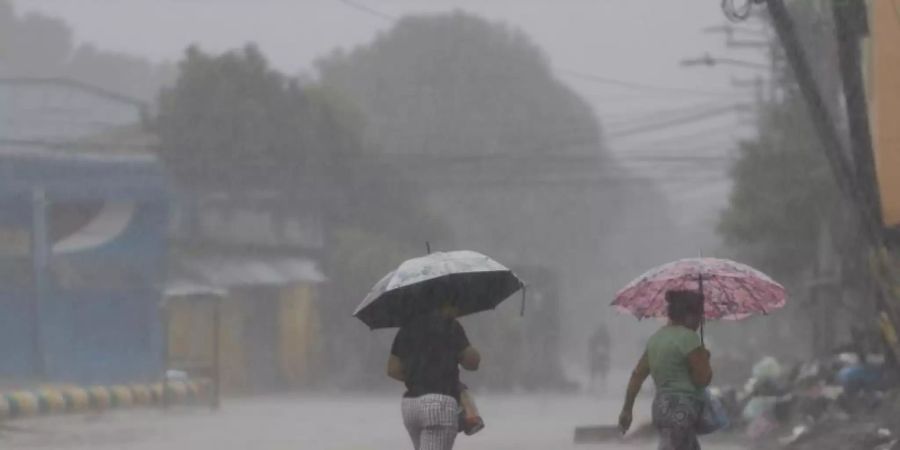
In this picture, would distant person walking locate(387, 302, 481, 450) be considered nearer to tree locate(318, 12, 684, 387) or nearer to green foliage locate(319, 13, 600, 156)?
tree locate(318, 12, 684, 387)

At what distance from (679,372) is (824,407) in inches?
428

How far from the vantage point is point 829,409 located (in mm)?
18859

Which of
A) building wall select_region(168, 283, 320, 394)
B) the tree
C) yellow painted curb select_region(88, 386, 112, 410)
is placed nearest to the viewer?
yellow painted curb select_region(88, 386, 112, 410)

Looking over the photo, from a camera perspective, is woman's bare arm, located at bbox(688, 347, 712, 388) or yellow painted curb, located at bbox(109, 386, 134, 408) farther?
yellow painted curb, located at bbox(109, 386, 134, 408)

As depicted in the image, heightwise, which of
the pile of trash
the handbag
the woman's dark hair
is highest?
the woman's dark hair

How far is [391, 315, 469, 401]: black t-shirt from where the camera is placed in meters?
8.18

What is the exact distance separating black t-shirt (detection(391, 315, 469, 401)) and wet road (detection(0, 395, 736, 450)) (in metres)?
10.3

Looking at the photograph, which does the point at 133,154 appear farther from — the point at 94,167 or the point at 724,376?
the point at 724,376

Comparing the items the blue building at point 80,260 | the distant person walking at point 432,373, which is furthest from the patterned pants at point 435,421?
the blue building at point 80,260

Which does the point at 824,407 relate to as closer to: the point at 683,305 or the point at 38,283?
the point at 683,305

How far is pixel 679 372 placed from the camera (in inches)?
340

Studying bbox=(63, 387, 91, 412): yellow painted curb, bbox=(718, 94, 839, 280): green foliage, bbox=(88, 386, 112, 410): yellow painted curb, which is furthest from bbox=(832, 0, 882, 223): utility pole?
bbox=(88, 386, 112, 410): yellow painted curb

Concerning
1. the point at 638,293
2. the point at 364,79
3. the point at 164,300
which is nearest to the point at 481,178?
the point at 364,79

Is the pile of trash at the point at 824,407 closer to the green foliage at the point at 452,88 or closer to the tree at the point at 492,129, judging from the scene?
the tree at the point at 492,129
